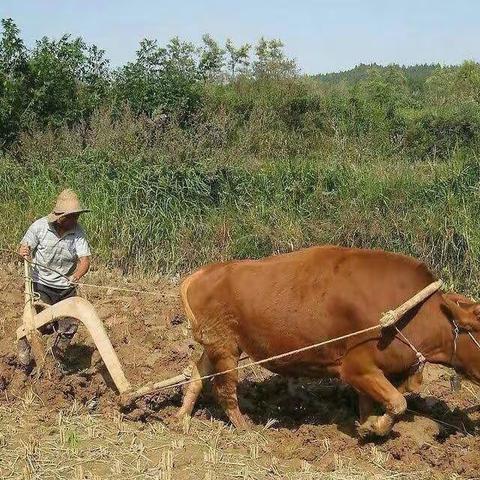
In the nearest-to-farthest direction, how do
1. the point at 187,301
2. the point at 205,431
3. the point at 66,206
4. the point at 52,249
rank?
the point at 205,431 < the point at 187,301 < the point at 66,206 < the point at 52,249

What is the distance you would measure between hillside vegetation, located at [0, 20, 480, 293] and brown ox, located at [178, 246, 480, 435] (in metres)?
5.29

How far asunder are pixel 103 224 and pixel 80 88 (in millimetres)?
9588

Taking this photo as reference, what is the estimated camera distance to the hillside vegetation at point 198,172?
11.9 m

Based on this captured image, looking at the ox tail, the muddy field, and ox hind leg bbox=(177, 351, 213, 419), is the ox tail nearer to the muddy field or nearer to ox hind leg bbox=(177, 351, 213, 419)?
ox hind leg bbox=(177, 351, 213, 419)

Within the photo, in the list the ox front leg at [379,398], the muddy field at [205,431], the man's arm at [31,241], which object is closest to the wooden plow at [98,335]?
the muddy field at [205,431]

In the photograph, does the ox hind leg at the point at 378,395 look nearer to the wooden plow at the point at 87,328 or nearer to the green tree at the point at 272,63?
the wooden plow at the point at 87,328

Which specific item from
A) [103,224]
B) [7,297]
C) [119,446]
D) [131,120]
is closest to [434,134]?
[131,120]

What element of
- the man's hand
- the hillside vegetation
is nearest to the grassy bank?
the hillside vegetation

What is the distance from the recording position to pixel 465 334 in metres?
5.86

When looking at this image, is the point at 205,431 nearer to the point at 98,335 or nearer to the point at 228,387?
the point at 228,387

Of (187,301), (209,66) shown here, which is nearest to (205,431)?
(187,301)

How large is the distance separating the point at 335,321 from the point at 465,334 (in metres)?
1.01

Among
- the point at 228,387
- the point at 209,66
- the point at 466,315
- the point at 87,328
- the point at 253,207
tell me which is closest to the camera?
the point at 466,315

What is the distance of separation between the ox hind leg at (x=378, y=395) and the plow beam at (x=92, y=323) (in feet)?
6.45
